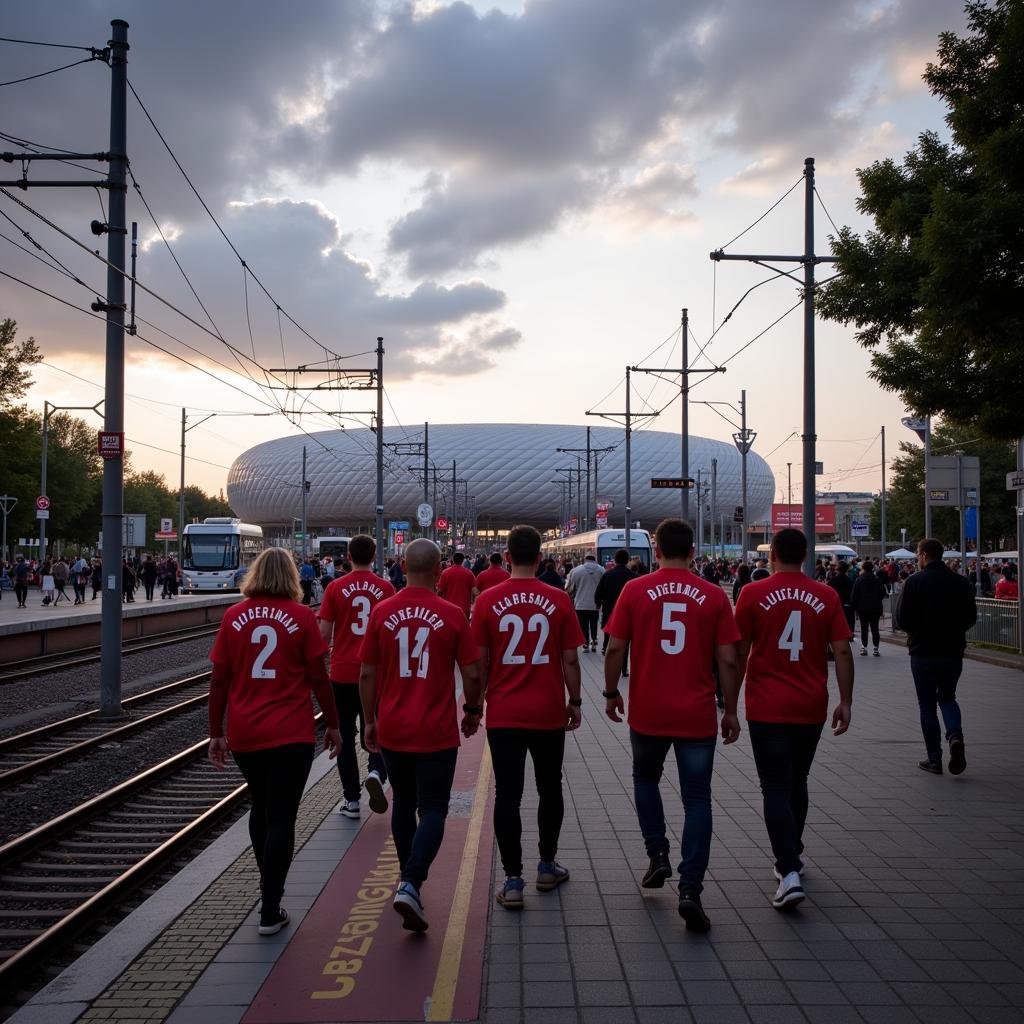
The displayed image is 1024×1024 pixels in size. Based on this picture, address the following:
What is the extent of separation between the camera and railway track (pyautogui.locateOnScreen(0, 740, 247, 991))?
573cm

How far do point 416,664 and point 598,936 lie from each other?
143cm

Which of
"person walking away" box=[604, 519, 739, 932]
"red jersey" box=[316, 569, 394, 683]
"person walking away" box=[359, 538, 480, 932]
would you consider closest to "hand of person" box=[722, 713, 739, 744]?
"person walking away" box=[604, 519, 739, 932]

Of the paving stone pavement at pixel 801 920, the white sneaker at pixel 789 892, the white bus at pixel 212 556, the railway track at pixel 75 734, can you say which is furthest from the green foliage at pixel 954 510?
the white sneaker at pixel 789 892

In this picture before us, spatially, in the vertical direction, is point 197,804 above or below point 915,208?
below

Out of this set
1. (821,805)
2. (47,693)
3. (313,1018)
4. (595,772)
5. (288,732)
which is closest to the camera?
(313,1018)

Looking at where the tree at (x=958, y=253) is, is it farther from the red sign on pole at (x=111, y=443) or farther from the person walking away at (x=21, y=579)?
the person walking away at (x=21, y=579)

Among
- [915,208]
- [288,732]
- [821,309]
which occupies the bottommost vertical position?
[288,732]

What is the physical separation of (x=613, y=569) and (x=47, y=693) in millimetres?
8432

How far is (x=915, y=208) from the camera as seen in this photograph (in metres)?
12.5

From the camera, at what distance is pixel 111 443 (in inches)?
532

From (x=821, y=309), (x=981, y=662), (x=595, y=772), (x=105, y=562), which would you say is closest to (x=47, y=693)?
(x=105, y=562)

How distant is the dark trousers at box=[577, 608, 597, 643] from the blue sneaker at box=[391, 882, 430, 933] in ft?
43.3

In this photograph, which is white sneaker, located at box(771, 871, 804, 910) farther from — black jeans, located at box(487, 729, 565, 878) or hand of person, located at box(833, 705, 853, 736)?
black jeans, located at box(487, 729, 565, 878)

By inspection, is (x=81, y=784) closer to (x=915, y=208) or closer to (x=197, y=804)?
(x=197, y=804)
